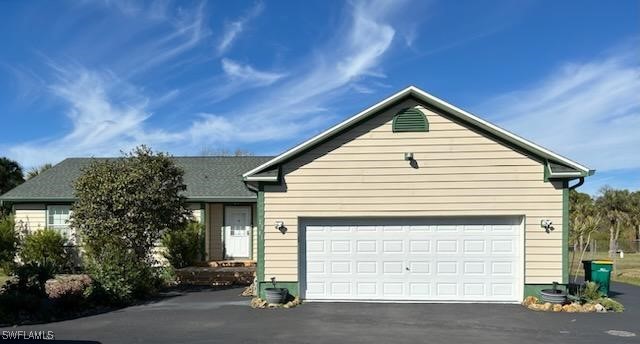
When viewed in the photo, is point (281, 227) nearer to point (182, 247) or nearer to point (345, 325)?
point (345, 325)

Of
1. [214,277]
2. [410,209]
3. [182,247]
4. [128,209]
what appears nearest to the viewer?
[410,209]

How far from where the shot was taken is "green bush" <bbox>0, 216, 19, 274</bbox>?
1908 centimetres

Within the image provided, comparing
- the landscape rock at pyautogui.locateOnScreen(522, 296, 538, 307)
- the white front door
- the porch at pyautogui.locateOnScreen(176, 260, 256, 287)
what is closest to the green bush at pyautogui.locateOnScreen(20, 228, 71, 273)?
the porch at pyautogui.locateOnScreen(176, 260, 256, 287)

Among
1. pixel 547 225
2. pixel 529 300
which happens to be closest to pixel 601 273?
pixel 547 225

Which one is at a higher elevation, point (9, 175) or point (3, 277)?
point (9, 175)

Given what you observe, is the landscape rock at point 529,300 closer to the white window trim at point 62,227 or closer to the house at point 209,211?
the house at point 209,211

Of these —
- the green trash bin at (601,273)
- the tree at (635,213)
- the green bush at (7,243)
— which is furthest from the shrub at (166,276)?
the tree at (635,213)

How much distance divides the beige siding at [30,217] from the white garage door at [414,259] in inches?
501

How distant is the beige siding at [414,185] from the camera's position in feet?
40.9

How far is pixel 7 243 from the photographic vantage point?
19.3 metres

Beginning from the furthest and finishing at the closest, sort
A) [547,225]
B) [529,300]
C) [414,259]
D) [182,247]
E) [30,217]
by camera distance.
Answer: [30,217], [182,247], [414,259], [547,225], [529,300]

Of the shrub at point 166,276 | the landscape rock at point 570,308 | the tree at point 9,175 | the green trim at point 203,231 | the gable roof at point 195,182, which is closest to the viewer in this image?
the landscape rock at point 570,308

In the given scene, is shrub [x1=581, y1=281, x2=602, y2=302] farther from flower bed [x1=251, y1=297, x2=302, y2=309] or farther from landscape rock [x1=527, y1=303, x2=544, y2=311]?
flower bed [x1=251, y1=297, x2=302, y2=309]

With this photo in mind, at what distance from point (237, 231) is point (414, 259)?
9.14m
